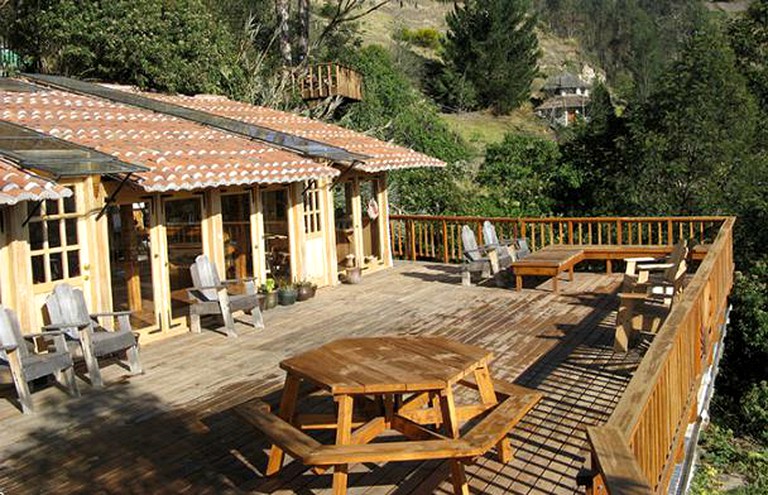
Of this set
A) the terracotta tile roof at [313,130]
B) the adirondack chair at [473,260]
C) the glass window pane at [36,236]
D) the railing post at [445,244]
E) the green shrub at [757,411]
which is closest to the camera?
the glass window pane at [36,236]

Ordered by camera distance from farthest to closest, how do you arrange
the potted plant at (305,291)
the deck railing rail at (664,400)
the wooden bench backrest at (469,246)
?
the wooden bench backrest at (469,246) → the potted plant at (305,291) → the deck railing rail at (664,400)

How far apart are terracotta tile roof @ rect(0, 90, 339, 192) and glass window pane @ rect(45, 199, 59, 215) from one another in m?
0.83

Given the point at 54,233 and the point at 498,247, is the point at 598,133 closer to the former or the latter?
the point at 498,247

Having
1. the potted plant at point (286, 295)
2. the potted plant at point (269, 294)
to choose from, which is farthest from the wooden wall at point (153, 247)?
the potted plant at point (286, 295)

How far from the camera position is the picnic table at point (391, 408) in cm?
385

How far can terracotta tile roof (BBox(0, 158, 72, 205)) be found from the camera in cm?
600

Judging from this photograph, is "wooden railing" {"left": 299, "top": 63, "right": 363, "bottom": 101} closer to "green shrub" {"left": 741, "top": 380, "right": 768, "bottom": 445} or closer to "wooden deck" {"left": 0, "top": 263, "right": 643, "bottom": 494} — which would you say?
"wooden deck" {"left": 0, "top": 263, "right": 643, "bottom": 494}

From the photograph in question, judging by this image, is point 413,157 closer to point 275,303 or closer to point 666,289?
point 275,303

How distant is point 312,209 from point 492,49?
36.7 metres

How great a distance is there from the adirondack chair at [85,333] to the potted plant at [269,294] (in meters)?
2.97

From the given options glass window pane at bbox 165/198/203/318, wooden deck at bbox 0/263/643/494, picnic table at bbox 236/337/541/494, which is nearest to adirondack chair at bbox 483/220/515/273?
wooden deck at bbox 0/263/643/494

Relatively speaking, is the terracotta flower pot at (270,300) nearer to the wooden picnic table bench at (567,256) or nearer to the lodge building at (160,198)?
the lodge building at (160,198)

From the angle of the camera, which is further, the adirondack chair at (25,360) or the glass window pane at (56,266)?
the glass window pane at (56,266)

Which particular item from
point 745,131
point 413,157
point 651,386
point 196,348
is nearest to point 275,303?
point 196,348
